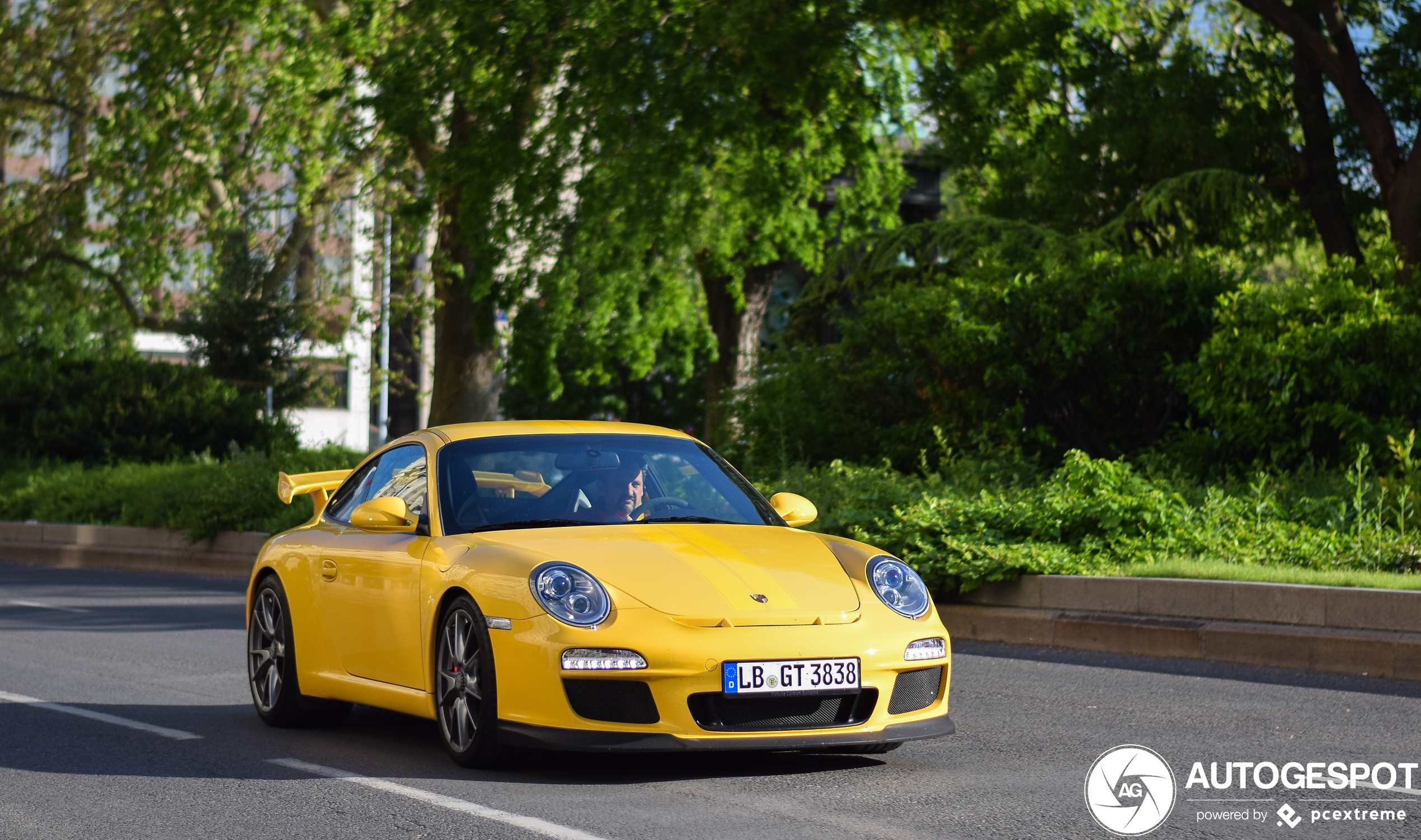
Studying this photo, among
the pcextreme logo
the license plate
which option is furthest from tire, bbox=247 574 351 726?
the pcextreme logo

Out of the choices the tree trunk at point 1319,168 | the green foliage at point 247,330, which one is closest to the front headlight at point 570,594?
the tree trunk at point 1319,168

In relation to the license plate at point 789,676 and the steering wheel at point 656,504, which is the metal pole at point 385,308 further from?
the license plate at point 789,676

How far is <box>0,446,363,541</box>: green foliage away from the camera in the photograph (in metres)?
20.5

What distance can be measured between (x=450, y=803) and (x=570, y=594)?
2.69 ft

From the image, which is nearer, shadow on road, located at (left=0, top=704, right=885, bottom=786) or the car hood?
the car hood

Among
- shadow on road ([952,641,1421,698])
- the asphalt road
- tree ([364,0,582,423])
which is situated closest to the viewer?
the asphalt road

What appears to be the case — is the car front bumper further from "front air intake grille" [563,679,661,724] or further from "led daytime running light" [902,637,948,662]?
"led daytime running light" [902,637,948,662]

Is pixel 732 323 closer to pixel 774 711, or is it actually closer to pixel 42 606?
pixel 42 606

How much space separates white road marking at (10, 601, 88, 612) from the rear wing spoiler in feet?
20.1

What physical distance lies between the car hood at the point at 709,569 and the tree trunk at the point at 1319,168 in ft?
49.2


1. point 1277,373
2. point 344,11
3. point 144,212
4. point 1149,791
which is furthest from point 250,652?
point 144,212

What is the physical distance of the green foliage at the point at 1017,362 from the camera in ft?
53.2

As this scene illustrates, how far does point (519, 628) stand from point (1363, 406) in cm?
1034

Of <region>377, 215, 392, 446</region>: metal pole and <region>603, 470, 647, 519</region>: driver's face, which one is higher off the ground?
<region>377, 215, 392, 446</region>: metal pole
